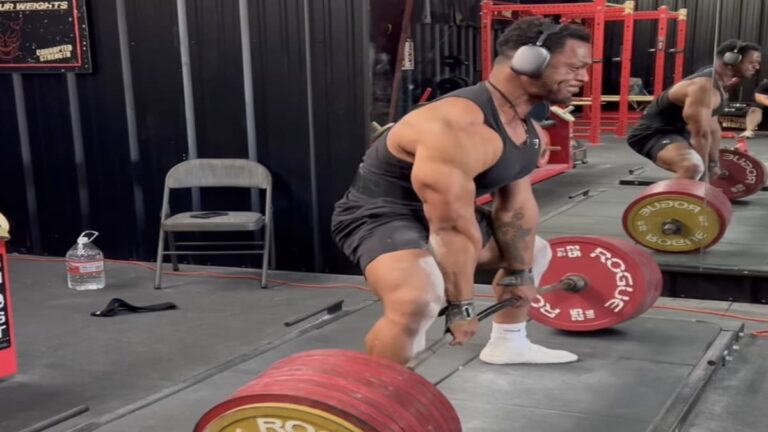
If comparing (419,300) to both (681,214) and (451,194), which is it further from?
(681,214)

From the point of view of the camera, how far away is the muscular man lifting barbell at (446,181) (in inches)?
78.3

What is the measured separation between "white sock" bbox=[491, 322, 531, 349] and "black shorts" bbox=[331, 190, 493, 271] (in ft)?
1.88

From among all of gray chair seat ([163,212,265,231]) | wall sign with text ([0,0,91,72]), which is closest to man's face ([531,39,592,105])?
gray chair seat ([163,212,265,231])

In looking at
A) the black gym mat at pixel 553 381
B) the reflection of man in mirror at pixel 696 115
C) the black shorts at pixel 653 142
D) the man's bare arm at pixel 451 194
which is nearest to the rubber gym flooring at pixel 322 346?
the black gym mat at pixel 553 381

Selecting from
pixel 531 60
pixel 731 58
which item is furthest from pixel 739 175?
pixel 531 60

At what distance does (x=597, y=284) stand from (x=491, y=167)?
951 millimetres

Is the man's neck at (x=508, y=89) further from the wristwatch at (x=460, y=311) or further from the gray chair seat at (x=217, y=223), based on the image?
the gray chair seat at (x=217, y=223)

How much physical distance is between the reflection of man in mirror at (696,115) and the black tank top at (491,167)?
164 centimetres

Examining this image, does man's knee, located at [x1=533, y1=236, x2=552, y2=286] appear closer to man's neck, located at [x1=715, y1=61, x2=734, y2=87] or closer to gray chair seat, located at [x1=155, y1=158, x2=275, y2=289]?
man's neck, located at [x1=715, y1=61, x2=734, y2=87]

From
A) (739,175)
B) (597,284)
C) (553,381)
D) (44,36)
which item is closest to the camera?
(553,381)

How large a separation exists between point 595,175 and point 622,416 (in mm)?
2435

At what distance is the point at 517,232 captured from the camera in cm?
242

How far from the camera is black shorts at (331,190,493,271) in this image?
7.08ft

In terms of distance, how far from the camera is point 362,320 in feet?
10.9
